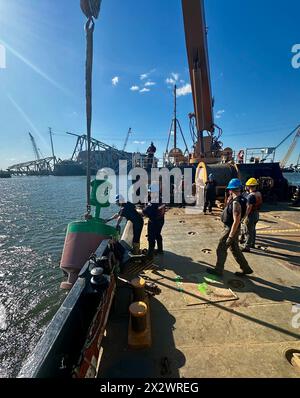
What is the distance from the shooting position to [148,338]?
2.67 meters

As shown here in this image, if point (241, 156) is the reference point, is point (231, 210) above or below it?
below

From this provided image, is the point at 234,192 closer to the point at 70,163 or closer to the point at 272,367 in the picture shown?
the point at 272,367

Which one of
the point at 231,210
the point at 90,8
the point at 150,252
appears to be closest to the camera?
the point at 90,8

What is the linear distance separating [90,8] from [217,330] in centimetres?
463

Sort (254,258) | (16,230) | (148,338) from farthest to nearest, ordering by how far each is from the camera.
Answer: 1. (16,230)
2. (254,258)
3. (148,338)

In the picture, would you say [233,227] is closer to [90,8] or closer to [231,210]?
[231,210]

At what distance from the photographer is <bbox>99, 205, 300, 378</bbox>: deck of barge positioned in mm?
2377

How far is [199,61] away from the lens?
484 inches

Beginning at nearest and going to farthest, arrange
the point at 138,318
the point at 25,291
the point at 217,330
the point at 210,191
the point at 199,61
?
the point at 138,318 < the point at 217,330 < the point at 25,291 < the point at 210,191 < the point at 199,61

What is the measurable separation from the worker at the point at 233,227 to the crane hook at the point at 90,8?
3338 millimetres

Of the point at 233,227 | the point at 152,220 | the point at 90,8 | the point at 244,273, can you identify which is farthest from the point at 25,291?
the point at 90,8
